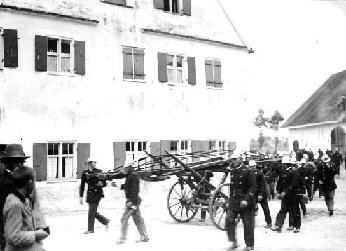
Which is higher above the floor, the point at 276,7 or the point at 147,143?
the point at 276,7

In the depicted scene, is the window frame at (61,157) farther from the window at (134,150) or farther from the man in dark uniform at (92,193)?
the man in dark uniform at (92,193)

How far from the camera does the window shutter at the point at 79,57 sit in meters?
16.2

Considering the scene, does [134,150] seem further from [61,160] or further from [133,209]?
[133,209]

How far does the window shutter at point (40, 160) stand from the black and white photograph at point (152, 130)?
0.10ft

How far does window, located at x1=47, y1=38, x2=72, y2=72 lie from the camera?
15926mm

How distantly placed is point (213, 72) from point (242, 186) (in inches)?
450

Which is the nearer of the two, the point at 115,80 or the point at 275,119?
the point at 115,80

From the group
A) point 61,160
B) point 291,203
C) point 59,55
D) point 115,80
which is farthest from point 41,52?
point 291,203

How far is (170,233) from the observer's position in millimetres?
10852

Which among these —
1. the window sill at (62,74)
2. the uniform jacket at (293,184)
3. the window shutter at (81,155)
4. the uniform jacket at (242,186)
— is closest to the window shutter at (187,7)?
the window sill at (62,74)

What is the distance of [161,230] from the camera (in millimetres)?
11352

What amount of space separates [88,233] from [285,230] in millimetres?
4400

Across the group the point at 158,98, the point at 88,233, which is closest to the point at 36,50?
the point at 158,98

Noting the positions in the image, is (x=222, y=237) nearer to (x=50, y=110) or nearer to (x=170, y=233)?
(x=170, y=233)
